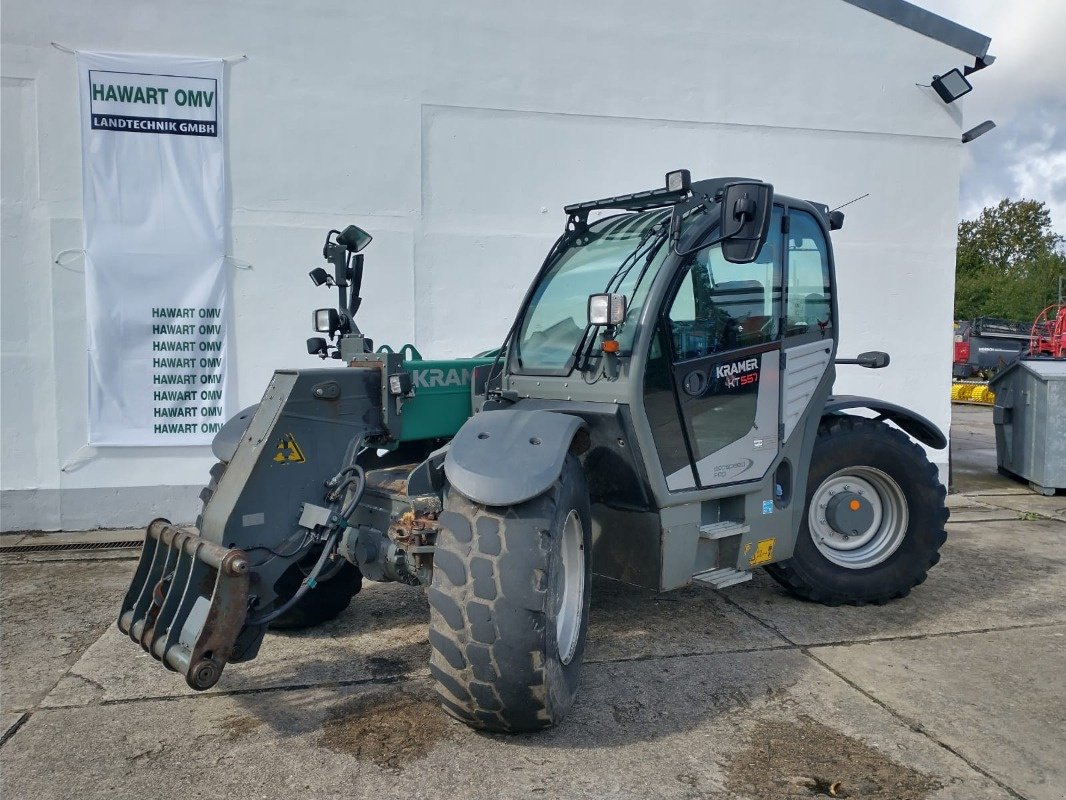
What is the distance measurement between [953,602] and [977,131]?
17.6 feet

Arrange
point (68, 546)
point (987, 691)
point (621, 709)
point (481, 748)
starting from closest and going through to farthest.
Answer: point (481, 748)
point (621, 709)
point (987, 691)
point (68, 546)

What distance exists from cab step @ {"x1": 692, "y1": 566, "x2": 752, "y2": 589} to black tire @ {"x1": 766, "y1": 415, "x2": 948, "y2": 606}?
2.51 feet

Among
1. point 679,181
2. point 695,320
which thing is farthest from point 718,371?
point 679,181

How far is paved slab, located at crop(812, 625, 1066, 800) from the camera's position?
10.5ft

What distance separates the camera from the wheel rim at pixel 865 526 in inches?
195

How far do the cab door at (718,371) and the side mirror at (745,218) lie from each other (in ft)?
1.08

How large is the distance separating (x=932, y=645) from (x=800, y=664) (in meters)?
0.84

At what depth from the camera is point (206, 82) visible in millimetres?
6895

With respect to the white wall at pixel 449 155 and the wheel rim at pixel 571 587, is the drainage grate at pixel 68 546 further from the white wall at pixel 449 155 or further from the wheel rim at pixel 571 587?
the wheel rim at pixel 571 587

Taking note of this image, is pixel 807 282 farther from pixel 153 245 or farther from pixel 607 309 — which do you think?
pixel 153 245

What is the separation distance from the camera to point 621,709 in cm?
354

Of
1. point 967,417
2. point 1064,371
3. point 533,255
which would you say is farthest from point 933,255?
point 967,417

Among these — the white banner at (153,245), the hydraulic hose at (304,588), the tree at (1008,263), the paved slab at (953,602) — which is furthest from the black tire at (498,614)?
the tree at (1008,263)

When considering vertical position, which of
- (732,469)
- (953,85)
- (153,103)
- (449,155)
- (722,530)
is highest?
(953,85)
